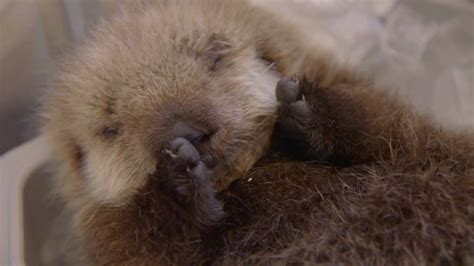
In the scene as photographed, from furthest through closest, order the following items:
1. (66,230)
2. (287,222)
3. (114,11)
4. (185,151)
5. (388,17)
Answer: (388,17) < (66,230) < (114,11) < (287,222) < (185,151)

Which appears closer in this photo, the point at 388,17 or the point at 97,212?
the point at 97,212

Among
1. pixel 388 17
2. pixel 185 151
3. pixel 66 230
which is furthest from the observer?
pixel 388 17

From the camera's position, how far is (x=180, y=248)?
98cm

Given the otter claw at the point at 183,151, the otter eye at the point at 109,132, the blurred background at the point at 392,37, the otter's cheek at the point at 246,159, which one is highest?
the otter claw at the point at 183,151

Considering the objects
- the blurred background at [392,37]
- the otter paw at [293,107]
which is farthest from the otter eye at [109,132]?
the blurred background at [392,37]

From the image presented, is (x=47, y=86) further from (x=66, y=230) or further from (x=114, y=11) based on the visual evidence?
(x=66, y=230)

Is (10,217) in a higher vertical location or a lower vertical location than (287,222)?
lower

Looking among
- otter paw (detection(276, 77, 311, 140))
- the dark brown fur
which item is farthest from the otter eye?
otter paw (detection(276, 77, 311, 140))

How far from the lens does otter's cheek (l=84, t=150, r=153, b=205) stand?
1.01 m

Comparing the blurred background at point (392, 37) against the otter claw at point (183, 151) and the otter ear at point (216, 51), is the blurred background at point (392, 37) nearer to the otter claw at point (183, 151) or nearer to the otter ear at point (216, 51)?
the otter ear at point (216, 51)

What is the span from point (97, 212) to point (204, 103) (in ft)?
1.15

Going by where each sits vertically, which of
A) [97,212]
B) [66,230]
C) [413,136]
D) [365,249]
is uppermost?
[413,136]

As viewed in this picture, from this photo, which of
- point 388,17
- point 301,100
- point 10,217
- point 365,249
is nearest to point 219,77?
point 301,100

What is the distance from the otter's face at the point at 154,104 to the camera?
3.14 feet
